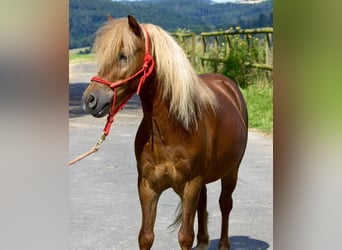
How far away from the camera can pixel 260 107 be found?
7086 mm

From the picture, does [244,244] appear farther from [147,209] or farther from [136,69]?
[136,69]

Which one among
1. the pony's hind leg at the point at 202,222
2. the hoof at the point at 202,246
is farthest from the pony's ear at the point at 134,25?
the hoof at the point at 202,246

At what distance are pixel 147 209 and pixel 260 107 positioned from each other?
189 inches

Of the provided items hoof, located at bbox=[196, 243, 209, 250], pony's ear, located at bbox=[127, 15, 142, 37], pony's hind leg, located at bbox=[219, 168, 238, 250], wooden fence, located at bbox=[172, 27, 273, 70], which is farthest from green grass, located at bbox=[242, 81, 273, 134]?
pony's ear, located at bbox=[127, 15, 142, 37]

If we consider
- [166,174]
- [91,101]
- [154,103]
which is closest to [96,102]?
[91,101]

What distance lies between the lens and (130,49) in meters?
2.12

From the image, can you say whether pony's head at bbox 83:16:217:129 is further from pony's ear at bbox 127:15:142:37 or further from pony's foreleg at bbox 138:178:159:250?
pony's foreleg at bbox 138:178:159:250

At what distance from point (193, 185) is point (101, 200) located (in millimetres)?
2180

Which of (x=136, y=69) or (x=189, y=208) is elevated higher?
(x=136, y=69)

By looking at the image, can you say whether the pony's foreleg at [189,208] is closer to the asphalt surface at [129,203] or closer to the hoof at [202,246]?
the hoof at [202,246]

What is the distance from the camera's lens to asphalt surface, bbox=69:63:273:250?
138 inches

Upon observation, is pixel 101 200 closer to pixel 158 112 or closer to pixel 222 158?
pixel 222 158

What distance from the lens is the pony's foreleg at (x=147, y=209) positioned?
2.45m

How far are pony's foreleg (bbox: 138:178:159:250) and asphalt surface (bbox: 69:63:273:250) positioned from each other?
89 cm
